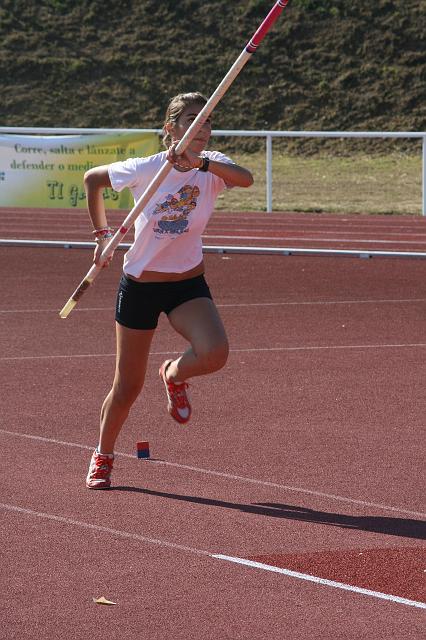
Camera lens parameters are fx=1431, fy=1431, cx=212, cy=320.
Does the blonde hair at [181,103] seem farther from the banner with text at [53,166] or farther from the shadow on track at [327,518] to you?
the banner with text at [53,166]

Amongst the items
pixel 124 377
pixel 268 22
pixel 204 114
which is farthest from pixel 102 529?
pixel 268 22

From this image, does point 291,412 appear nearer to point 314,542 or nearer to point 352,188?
point 314,542

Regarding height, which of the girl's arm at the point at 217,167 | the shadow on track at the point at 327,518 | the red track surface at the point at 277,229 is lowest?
the red track surface at the point at 277,229

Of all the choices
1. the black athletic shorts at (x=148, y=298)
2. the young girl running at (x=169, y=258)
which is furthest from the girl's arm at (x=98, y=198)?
the black athletic shorts at (x=148, y=298)

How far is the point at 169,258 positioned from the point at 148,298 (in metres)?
0.24

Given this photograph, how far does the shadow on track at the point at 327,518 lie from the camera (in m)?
6.78

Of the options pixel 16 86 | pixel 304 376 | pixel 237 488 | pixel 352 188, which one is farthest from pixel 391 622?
pixel 16 86

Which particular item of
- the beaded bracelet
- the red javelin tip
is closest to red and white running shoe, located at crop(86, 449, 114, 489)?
the beaded bracelet

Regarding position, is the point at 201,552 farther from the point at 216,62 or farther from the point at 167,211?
the point at 216,62

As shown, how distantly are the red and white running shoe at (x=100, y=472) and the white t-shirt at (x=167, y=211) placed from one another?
1.01m

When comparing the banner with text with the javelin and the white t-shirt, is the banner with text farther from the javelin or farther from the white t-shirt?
the javelin

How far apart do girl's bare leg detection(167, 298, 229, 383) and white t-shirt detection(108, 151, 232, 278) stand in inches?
8.6

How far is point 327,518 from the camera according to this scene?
23.0ft

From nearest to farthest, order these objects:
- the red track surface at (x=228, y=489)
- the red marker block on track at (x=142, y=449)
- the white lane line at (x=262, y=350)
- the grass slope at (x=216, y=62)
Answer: the red track surface at (x=228, y=489), the red marker block on track at (x=142, y=449), the white lane line at (x=262, y=350), the grass slope at (x=216, y=62)
